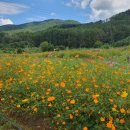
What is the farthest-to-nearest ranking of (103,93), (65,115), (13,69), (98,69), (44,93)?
(13,69), (98,69), (44,93), (103,93), (65,115)

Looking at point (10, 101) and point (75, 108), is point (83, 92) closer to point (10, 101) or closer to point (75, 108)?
point (75, 108)

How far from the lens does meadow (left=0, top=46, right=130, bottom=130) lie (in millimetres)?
5258

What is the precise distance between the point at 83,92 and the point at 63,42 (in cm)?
8872

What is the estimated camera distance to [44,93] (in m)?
6.32

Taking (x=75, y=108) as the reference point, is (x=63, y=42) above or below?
below

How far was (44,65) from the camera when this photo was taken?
8.56m

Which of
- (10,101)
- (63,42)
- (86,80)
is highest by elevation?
(86,80)

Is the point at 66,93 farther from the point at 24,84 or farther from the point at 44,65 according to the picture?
the point at 44,65

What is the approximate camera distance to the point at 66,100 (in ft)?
19.2

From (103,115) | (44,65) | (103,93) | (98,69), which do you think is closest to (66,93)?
(103,93)

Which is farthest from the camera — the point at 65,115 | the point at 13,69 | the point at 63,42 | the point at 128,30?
→ the point at 128,30

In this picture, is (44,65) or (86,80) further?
(44,65)

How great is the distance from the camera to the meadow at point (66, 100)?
526 cm

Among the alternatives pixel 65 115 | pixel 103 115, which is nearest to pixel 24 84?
pixel 65 115
